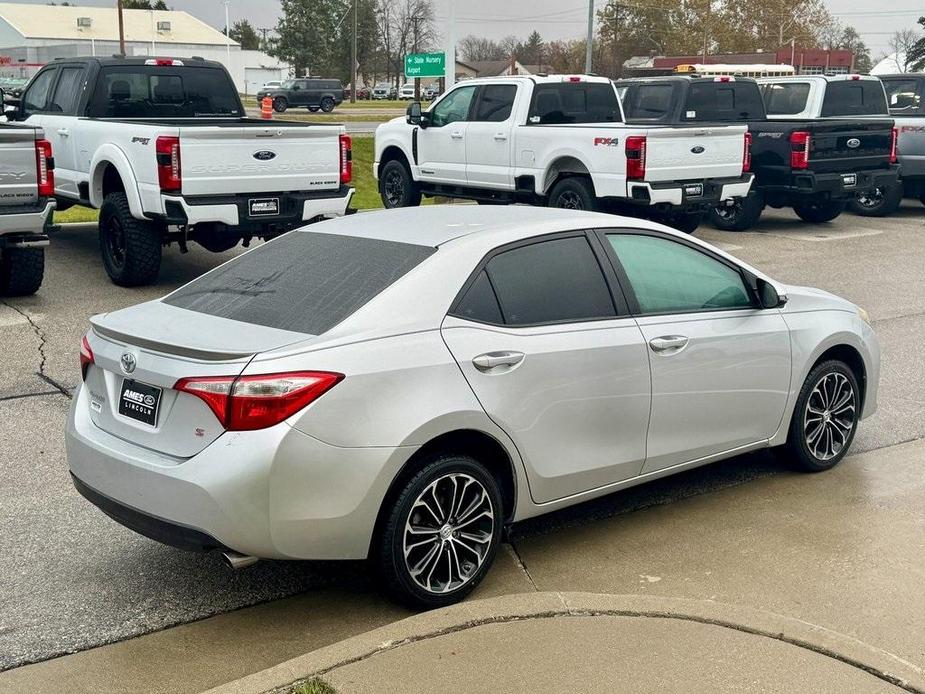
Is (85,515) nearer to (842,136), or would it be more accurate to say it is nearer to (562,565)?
(562,565)

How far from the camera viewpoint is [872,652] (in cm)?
411

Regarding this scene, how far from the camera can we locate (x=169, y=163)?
10.3 m

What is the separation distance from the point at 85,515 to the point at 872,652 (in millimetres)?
3625

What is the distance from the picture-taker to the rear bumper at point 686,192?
13461 mm

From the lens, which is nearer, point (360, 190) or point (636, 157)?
point (636, 157)

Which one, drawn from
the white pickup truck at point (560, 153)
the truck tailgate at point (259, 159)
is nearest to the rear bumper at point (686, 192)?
the white pickup truck at point (560, 153)

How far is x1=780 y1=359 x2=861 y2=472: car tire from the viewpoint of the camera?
6242 mm

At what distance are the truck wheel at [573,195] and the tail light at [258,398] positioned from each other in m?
10.1

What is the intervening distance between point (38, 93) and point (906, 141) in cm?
1268

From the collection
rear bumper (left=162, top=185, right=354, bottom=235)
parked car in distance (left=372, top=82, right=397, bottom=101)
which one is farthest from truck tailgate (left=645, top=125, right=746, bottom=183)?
parked car in distance (left=372, top=82, right=397, bottom=101)

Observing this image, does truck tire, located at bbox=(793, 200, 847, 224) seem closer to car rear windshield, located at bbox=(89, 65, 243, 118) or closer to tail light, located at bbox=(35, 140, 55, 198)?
car rear windshield, located at bbox=(89, 65, 243, 118)

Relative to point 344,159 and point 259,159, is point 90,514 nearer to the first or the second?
point 259,159

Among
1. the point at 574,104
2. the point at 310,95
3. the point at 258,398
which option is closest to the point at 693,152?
the point at 574,104

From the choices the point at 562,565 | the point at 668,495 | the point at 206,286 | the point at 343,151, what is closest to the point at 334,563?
the point at 562,565
